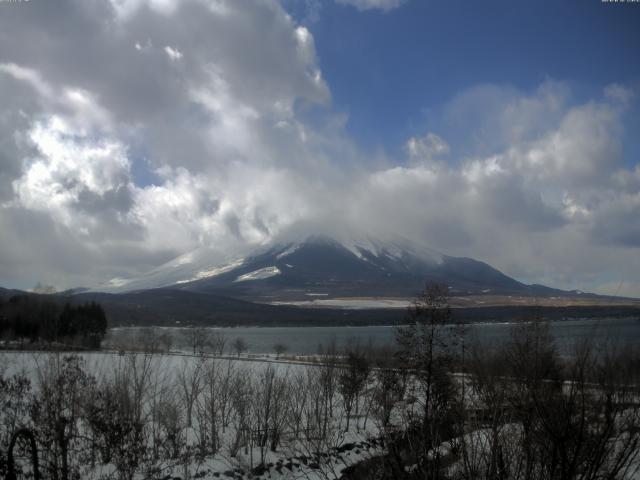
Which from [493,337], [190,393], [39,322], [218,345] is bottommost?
[493,337]

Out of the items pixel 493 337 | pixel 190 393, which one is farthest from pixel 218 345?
pixel 493 337

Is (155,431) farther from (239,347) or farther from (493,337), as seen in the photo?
(493,337)

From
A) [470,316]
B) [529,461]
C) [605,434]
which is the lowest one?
[470,316]

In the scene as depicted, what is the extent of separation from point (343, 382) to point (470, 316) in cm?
17399

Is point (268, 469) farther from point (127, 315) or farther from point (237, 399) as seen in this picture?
point (127, 315)

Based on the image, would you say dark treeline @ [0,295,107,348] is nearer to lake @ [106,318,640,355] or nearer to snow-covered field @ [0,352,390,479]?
lake @ [106,318,640,355]

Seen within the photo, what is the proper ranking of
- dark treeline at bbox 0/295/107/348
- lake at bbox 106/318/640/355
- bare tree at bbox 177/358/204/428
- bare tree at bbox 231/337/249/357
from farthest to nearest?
bare tree at bbox 231/337/249/357
dark treeline at bbox 0/295/107/348
bare tree at bbox 177/358/204/428
lake at bbox 106/318/640/355

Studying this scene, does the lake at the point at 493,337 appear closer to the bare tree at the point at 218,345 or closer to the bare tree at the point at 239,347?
the bare tree at the point at 239,347

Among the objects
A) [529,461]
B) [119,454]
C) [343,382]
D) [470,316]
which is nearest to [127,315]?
[470,316]

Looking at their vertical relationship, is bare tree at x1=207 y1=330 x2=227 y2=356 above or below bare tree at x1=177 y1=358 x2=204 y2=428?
below

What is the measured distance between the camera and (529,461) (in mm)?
5305

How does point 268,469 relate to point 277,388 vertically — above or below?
below

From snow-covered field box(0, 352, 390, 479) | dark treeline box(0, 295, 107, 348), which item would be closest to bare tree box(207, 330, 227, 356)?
snow-covered field box(0, 352, 390, 479)

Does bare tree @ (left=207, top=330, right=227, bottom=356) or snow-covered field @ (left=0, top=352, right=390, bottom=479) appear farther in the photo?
bare tree @ (left=207, top=330, right=227, bottom=356)
